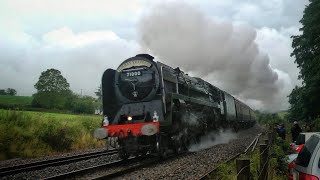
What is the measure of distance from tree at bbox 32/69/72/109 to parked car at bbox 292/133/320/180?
5087 cm

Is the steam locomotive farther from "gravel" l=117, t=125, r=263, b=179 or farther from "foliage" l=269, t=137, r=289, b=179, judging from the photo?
"foliage" l=269, t=137, r=289, b=179

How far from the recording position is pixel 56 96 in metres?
58.2

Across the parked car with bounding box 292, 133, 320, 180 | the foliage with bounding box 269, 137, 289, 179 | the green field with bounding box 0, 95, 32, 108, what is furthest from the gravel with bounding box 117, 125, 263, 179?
the green field with bounding box 0, 95, 32, 108

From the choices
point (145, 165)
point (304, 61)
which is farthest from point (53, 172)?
point (304, 61)

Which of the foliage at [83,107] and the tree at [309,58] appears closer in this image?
the tree at [309,58]

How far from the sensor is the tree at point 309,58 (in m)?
29.5

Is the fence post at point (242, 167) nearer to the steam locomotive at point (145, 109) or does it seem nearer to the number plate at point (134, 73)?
the steam locomotive at point (145, 109)

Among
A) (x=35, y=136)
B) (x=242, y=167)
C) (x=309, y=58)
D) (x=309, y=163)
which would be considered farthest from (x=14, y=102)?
(x=242, y=167)

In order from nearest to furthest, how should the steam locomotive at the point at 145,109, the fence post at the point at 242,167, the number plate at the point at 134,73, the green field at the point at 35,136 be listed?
the fence post at the point at 242,167 < the steam locomotive at the point at 145,109 < the number plate at the point at 134,73 < the green field at the point at 35,136

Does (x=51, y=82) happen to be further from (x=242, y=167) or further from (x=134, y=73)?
(x=242, y=167)

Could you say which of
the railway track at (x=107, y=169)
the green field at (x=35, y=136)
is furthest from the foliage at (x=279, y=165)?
the green field at (x=35, y=136)

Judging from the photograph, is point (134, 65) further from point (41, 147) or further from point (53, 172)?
point (41, 147)

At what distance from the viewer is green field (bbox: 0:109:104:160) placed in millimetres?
16281

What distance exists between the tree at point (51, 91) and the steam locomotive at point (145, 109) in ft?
135
